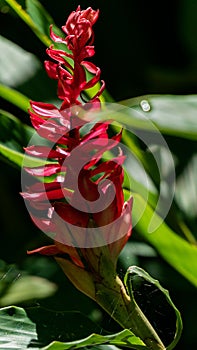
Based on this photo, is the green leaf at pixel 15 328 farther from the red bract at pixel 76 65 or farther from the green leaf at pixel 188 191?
the green leaf at pixel 188 191

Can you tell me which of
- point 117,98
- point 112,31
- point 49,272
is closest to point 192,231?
point 49,272

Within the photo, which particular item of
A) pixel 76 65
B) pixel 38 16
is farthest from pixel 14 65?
A: pixel 76 65

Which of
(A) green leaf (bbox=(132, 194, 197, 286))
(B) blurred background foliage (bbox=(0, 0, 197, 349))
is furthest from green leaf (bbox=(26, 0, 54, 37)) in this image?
(A) green leaf (bbox=(132, 194, 197, 286))

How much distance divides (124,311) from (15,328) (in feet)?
0.30

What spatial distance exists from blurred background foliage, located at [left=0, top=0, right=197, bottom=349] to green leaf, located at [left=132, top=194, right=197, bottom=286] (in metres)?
0.05

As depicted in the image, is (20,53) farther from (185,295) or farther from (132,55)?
(132,55)

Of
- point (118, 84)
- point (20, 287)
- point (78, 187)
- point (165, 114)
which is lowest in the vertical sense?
point (118, 84)

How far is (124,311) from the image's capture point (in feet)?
2.08

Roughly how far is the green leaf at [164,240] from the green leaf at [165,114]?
85mm

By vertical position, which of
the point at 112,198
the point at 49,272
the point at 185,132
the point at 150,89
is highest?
the point at 112,198

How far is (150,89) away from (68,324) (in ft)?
3.54

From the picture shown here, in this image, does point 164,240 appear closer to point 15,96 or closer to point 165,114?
point 165,114

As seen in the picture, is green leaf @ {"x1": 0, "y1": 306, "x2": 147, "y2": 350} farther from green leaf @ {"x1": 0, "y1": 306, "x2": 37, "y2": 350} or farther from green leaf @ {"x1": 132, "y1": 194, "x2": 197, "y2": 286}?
green leaf @ {"x1": 132, "y1": 194, "x2": 197, "y2": 286}

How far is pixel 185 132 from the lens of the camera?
82 cm
